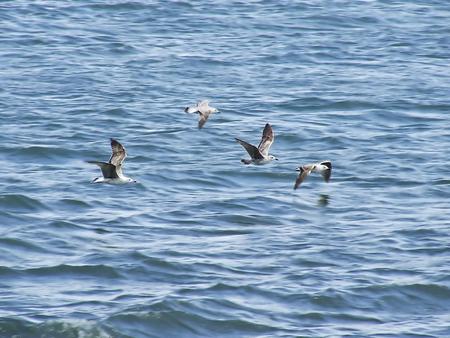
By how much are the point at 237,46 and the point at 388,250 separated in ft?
51.9

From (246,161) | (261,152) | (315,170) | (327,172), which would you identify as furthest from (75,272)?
(327,172)

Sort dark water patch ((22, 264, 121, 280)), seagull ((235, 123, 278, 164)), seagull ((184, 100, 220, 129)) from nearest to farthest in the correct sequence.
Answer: dark water patch ((22, 264, 121, 280)) < seagull ((235, 123, 278, 164)) < seagull ((184, 100, 220, 129))

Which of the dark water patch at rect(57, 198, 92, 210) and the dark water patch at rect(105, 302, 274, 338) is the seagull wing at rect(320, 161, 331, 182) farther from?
the dark water patch at rect(105, 302, 274, 338)

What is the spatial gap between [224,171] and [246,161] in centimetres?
269

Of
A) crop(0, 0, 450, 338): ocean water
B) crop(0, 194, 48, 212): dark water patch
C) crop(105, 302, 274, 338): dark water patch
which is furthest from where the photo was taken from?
crop(0, 194, 48, 212): dark water patch

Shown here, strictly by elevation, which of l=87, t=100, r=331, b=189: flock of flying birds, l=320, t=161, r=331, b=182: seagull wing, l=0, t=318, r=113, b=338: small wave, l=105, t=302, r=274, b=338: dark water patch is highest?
l=87, t=100, r=331, b=189: flock of flying birds

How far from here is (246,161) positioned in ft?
76.1

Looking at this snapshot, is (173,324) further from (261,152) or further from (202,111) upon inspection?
(202,111)

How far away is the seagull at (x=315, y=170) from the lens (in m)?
23.3

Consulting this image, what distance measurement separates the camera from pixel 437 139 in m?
28.5

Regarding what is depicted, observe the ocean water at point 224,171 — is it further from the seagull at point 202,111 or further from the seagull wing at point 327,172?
the seagull at point 202,111

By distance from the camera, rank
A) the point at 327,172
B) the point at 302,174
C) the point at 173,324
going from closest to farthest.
A: the point at 173,324 < the point at 302,174 < the point at 327,172

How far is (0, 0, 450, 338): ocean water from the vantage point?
738 inches

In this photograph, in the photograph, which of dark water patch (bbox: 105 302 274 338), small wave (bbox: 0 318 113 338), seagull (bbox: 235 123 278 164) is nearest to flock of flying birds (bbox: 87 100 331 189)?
seagull (bbox: 235 123 278 164)
